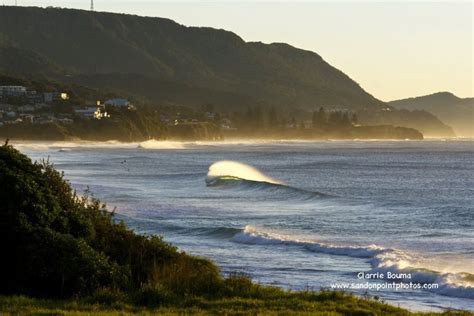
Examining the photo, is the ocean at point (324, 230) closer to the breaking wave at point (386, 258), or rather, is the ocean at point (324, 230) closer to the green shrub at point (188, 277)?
the breaking wave at point (386, 258)

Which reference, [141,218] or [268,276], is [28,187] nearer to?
[268,276]

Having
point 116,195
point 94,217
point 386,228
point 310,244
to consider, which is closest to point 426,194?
point 116,195

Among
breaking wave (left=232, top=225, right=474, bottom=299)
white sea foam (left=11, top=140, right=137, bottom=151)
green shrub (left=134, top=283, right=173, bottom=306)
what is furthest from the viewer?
white sea foam (left=11, top=140, right=137, bottom=151)

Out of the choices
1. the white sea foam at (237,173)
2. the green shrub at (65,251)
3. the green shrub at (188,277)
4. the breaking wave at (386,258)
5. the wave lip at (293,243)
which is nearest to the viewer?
the green shrub at (65,251)

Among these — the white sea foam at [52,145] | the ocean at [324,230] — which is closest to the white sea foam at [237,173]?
the ocean at [324,230]

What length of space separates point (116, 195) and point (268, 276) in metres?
28.0

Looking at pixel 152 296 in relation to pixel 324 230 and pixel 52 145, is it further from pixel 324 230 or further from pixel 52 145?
pixel 52 145

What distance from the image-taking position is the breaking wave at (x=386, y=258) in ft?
67.7

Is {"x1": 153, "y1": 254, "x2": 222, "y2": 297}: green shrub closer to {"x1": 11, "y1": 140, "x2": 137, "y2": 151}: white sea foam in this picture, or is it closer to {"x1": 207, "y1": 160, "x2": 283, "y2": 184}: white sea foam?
{"x1": 207, "y1": 160, "x2": 283, "y2": 184}: white sea foam

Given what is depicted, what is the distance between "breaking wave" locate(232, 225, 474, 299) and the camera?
67.7ft

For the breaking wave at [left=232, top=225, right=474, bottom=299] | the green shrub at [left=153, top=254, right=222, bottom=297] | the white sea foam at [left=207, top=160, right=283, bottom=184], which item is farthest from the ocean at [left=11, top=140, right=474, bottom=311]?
the white sea foam at [left=207, top=160, right=283, bottom=184]

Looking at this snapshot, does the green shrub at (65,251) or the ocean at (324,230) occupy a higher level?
the green shrub at (65,251)

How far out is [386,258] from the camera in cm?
2453

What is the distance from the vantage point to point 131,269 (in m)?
16.8
